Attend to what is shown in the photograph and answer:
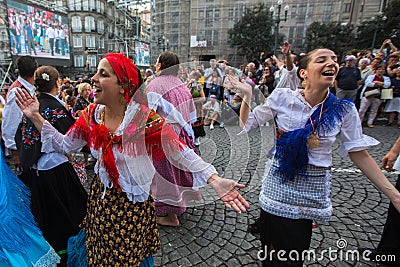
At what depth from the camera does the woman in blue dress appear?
1342 mm

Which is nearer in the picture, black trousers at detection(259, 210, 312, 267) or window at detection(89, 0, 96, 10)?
black trousers at detection(259, 210, 312, 267)

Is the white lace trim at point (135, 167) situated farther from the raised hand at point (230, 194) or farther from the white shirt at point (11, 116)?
the white shirt at point (11, 116)

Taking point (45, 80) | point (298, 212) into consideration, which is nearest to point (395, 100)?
point (298, 212)

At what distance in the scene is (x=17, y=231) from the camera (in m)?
1.42

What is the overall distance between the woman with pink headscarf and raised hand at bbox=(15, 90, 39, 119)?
23.4 inches

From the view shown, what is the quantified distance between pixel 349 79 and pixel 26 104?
26.5ft

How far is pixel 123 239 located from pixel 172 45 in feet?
142

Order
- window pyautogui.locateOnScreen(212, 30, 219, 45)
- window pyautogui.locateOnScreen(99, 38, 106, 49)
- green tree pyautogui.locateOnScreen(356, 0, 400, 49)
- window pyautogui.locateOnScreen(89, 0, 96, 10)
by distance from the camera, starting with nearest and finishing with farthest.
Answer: green tree pyautogui.locateOnScreen(356, 0, 400, 49) < window pyautogui.locateOnScreen(212, 30, 219, 45) < window pyautogui.locateOnScreen(89, 0, 96, 10) < window pyautogui.locateOnScreen(99, 38, 106, 49)

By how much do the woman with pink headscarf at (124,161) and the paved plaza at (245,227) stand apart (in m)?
0.47

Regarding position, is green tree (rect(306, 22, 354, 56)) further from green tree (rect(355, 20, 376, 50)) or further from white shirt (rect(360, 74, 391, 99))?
white shirt (rect(360, 74, 391, 99))

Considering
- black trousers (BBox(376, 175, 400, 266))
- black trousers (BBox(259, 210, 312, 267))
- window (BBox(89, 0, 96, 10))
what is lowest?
black trousers (BBox(376, 175, 400, 266))

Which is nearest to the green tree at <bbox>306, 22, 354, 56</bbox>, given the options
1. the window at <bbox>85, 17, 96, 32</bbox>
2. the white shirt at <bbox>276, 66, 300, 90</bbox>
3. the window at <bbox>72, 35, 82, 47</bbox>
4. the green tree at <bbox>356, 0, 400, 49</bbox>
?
the green tree at <bbox>356, 0, 400, 49</bbox>

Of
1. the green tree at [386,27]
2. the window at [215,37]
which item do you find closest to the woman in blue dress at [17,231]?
the green tree at [386,27]

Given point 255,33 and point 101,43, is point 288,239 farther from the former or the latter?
point 101,43
